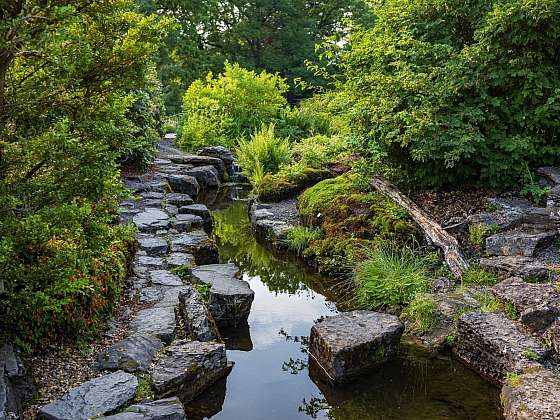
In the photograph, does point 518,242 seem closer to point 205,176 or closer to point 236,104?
point 205,176

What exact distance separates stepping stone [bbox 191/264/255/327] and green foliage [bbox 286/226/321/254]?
6.18 feet

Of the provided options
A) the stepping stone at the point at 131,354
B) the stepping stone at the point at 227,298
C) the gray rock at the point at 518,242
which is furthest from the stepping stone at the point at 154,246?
the gray rock at the point at 518,242

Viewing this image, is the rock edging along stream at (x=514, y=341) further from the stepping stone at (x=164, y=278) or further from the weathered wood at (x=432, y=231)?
the stepping stone at (x=164, y=278)

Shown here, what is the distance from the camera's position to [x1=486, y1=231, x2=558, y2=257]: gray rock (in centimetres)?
509

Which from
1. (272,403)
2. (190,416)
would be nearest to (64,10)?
(190,416)

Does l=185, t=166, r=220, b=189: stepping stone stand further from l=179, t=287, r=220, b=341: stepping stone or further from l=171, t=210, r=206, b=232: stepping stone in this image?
l=179, t=287, r=220, b=341: stepping stone

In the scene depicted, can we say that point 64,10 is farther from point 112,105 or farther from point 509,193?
point 509,193

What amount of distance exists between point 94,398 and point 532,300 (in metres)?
3.19

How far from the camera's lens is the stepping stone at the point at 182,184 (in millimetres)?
8969

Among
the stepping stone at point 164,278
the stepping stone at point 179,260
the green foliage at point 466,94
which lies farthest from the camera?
the green foliage at point 466,94

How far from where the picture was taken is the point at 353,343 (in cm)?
383

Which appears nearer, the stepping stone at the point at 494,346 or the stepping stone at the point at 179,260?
the stepping stone at the point at 494,346

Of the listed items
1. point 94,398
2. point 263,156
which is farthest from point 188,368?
point 263,156

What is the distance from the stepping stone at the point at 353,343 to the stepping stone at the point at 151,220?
8.45 feet
